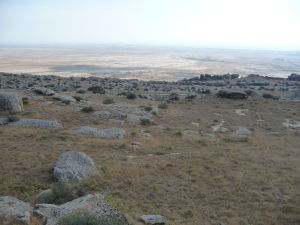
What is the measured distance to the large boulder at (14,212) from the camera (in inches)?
361

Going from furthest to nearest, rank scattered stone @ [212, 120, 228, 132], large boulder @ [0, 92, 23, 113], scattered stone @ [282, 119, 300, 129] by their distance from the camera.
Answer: scattered stone @ [282, 119, 300, 129] < scattered stone @ [212, 120, 228, 132] < large boulder @ [0, 92, 23, 113]

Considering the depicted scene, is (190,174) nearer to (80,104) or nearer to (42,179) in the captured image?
(42,179)

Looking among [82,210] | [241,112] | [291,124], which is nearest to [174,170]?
[82,210]

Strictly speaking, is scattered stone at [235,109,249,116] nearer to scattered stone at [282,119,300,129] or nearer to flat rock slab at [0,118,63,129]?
scattered stone at [282,119,300,129]

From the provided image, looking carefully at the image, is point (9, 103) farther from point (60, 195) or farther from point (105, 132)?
point (60, 195)

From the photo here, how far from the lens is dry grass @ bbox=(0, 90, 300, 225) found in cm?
1273

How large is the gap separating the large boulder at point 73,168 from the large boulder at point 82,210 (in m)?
A: 3.12

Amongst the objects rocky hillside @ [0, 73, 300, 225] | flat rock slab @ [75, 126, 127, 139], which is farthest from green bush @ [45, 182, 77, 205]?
flat rock slab @ [75, 126, 127, 139]

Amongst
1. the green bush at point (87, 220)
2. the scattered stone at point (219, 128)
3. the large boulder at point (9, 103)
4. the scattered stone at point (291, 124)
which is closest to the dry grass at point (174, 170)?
the scattered stone at point (219, 128)

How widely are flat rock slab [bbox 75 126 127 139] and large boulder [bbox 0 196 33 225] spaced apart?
1162 centimetres

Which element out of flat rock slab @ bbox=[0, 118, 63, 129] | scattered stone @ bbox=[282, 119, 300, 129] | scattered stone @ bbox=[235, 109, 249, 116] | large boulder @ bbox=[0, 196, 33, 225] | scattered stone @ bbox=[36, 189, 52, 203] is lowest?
scattered stone @ bbox=[282, 119, 300, 129]

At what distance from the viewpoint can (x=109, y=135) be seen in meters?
22.5

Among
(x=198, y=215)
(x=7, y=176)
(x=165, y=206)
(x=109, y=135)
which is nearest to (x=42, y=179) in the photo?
(x=7, y=176)

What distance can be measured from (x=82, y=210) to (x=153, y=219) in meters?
2.77
